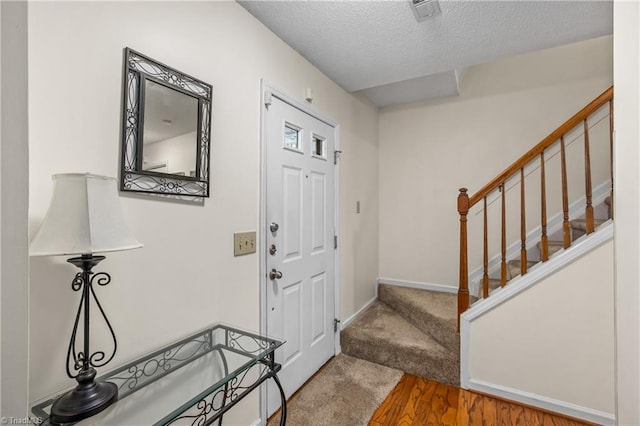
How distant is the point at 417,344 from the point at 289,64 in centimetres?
232

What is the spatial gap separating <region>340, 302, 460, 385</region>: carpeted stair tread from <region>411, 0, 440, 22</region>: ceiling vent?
228 centimetres

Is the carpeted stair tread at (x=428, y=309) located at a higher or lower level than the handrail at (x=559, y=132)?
lower

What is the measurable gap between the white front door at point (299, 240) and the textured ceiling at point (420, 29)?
0.45m

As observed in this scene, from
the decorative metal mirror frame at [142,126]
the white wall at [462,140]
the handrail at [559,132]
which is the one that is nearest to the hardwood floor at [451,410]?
the white wall at [462,140]

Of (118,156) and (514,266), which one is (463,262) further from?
(118,156)

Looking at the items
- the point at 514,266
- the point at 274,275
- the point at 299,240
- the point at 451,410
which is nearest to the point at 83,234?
the point at 274,275

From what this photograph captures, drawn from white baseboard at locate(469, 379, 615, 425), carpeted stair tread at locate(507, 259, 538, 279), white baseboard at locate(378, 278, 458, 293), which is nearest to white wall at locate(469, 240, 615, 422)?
white baseboard at locate(469, 379, 615, 425)

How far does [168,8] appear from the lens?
1.21m

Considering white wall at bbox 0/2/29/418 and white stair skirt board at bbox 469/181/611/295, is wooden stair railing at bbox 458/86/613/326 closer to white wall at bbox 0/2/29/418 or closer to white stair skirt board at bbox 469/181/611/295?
white stair skirt board at bbox 469/181/611/295

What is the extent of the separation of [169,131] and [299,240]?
112cm

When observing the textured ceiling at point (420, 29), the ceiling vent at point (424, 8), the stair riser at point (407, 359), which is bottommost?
the stair riser at point (407, 359)

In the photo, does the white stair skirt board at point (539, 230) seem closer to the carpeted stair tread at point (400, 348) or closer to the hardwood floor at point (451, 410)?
the carpeted stair tread at point (400, 348)

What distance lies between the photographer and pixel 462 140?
9.89 feet

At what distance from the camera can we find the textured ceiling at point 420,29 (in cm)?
156
